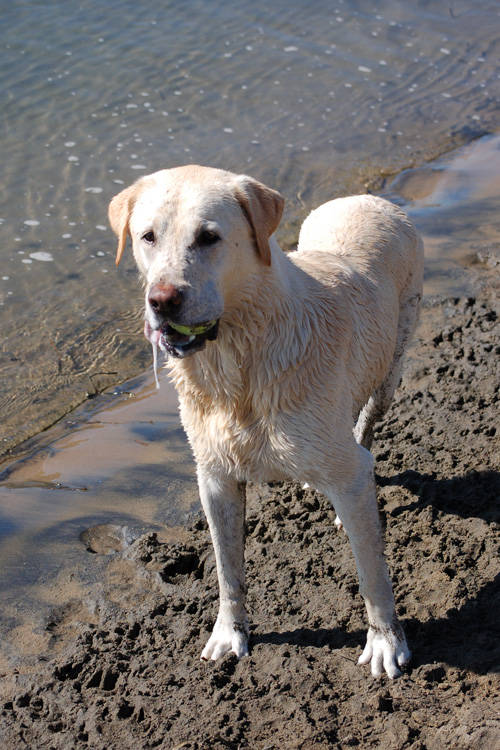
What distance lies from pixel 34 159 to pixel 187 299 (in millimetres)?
8031

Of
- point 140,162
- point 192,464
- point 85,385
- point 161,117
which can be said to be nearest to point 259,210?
point 192,464

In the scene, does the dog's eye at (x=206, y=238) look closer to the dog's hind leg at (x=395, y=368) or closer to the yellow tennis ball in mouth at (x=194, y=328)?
the yellow tennis ball in mouth at (x=194, y=328)

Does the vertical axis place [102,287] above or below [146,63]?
below

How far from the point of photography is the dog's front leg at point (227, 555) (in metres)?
3.71

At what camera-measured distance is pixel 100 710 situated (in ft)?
11.5

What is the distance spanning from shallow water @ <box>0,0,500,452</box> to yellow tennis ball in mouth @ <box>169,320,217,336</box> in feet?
10.7

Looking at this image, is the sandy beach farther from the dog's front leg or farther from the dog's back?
the dog's back

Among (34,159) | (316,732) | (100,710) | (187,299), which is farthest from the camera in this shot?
(34,159)

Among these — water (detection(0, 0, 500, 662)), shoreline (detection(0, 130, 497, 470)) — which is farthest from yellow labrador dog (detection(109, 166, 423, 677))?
shoreline (detection(0, 130, 497, 470))

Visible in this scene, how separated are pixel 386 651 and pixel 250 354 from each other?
1.52 meters

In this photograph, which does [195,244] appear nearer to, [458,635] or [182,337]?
[182,337]

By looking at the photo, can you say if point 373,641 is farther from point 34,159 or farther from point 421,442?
point 34,159

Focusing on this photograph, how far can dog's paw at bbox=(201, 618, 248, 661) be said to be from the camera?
3.81 meters

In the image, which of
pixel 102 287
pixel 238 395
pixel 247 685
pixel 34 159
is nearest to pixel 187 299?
pixel 238 395
